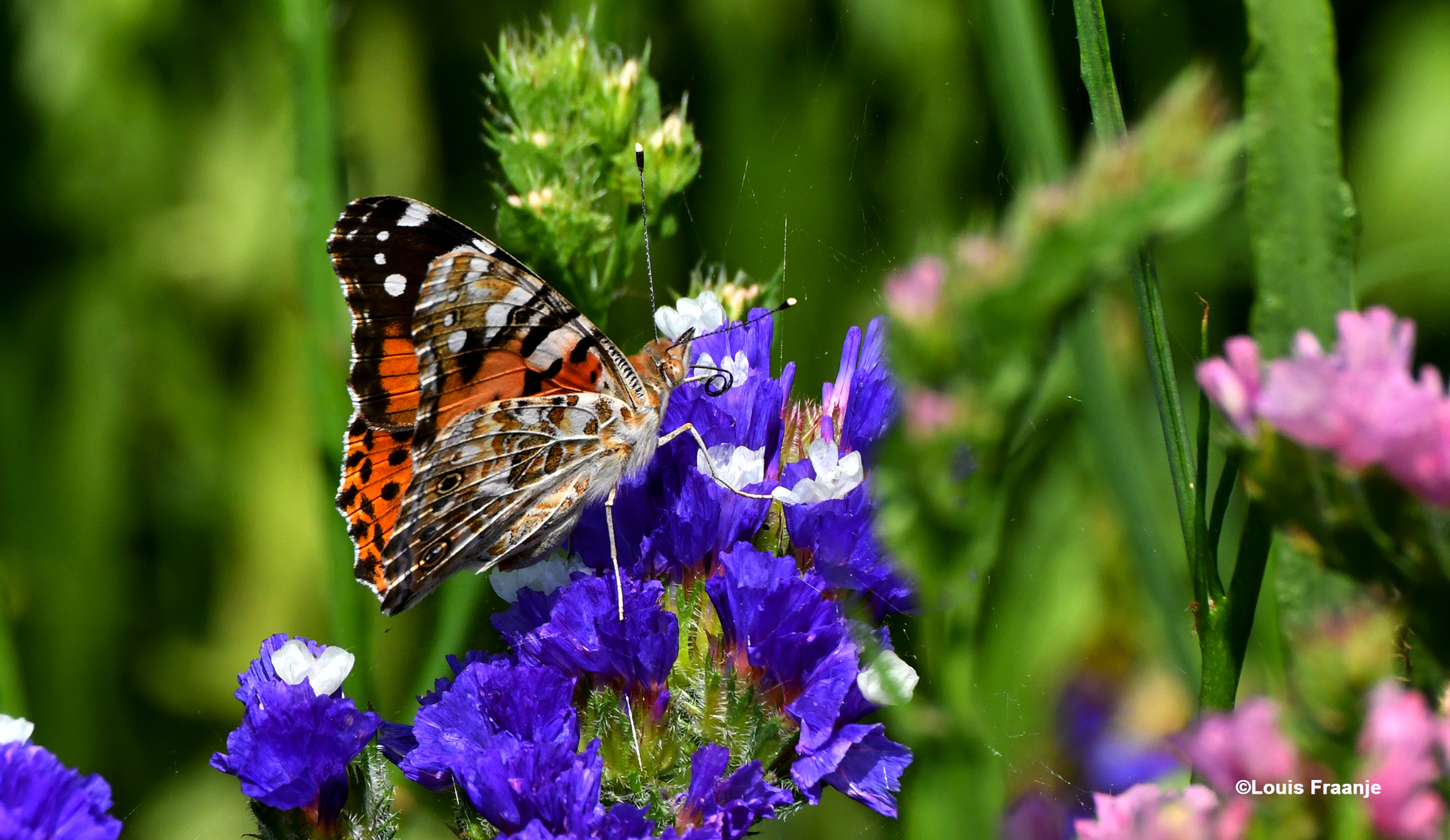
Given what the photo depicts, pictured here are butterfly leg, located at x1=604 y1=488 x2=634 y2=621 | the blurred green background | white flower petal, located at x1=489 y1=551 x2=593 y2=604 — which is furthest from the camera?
the blurred green background

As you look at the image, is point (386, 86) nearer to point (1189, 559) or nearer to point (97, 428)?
point (97, 428)

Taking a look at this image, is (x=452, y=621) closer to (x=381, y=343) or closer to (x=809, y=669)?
(x=381, y=343)

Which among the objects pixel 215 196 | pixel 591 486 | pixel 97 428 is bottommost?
pixel 97 428

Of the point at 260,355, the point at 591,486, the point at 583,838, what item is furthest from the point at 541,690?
the point at 260,355

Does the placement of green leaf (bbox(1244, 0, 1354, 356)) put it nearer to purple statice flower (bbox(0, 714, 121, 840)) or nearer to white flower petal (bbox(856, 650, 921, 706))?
white flower petal (bbox(856, 650, 921, 706))

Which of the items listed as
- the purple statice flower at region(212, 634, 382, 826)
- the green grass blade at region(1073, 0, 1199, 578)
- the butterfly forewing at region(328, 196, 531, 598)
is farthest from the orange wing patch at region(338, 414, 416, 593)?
the green grass blade at region(1073, 0, 1199, 578)

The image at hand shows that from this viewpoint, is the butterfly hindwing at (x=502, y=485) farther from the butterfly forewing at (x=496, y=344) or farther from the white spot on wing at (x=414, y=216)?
the white spot on wing at (x=414, y=216)
